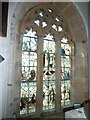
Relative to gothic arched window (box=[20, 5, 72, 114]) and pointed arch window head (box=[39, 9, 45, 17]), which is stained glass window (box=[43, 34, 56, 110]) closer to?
gothic arched window (box=[20, 5, 72, 114])

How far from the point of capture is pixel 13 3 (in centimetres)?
228

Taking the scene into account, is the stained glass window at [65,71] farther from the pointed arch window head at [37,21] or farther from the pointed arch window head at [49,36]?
the pointed arch window head at [37,21]

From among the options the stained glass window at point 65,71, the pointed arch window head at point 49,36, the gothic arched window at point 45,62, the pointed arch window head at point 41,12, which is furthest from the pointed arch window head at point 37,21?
the stained glass window at point 65,71

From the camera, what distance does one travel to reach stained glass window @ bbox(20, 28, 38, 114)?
248 centimetres

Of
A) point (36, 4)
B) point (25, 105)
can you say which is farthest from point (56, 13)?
point (25, 105)

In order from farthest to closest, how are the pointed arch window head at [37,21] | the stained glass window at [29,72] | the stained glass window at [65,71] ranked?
the stained glass window at [65,71] < the pointed arch window head at [37,21] < the stained glass window at [29,72]

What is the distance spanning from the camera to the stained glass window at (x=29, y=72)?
8.13 feet

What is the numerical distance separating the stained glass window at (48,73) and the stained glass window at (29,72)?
17cm

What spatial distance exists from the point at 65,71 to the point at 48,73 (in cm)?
34

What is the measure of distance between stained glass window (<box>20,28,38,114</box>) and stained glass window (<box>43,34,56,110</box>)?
169mm

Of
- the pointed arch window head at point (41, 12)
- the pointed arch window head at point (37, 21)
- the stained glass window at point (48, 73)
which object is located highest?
the pointed arch window head at point (41, 12)

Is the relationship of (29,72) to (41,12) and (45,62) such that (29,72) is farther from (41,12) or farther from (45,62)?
(41,12)

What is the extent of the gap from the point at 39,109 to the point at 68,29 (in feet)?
4.48

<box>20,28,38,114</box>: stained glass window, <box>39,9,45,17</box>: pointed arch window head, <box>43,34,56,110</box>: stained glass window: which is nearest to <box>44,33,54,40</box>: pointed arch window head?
<box>43,34,56,110</box>: stained glass window
